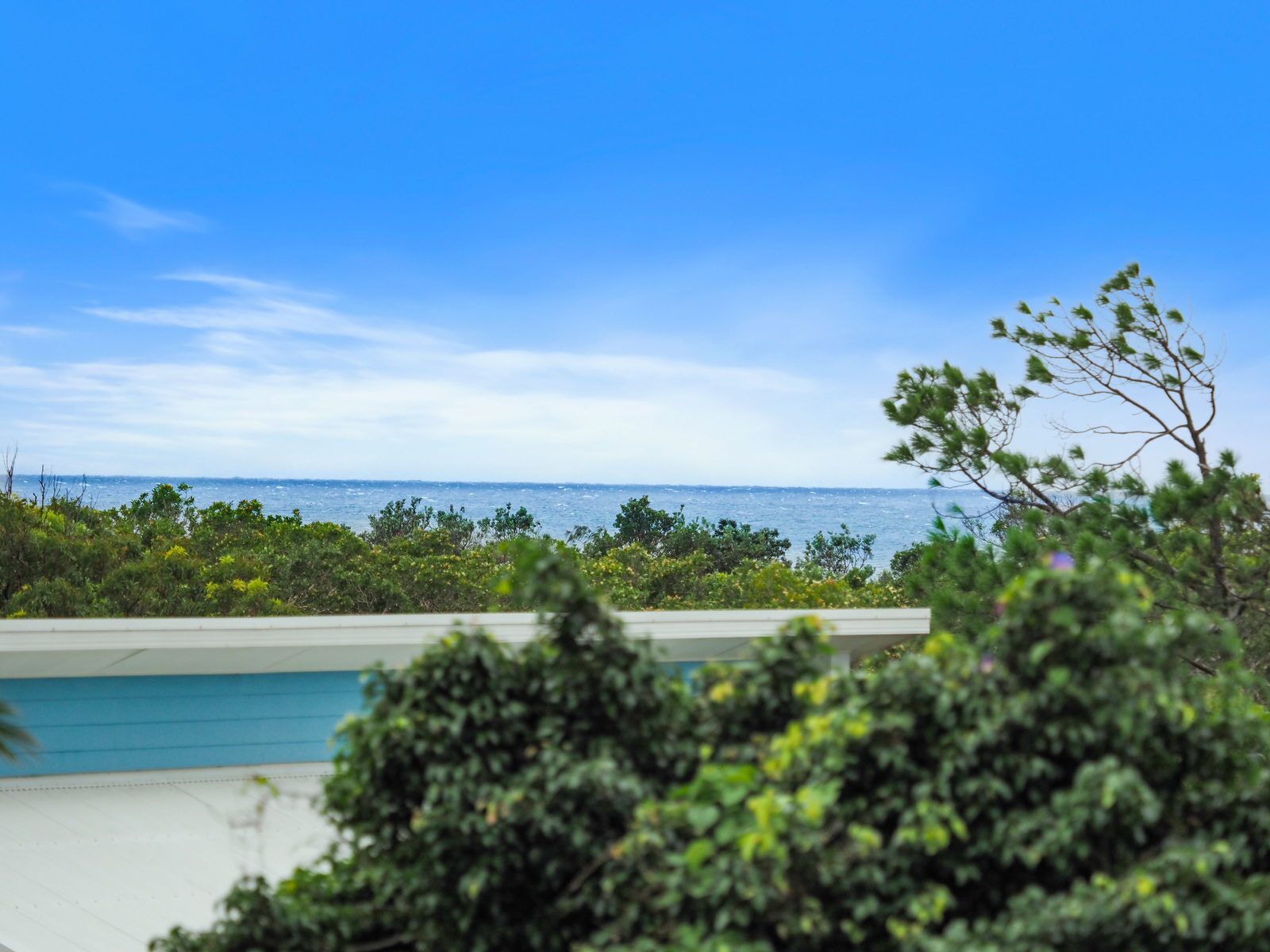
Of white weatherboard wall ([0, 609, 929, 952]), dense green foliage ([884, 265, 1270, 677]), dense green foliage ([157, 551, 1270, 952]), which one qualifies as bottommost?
white weatherboard wall ([0, 609, 929, 952])

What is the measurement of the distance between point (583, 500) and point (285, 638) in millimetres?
47106

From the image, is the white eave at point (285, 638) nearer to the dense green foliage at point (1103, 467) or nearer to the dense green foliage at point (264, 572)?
the dense green foliage at point (1103, 467)

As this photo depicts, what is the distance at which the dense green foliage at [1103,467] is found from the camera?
6094 mm

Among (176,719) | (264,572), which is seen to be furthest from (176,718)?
(264,572)

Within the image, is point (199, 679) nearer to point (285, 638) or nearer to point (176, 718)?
point (176, 718)

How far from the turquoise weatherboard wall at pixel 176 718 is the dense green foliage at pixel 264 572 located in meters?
3.47

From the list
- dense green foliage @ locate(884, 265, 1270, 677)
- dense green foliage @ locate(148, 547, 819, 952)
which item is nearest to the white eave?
dense green foliage @ locate(884, 265, 1270, 677)

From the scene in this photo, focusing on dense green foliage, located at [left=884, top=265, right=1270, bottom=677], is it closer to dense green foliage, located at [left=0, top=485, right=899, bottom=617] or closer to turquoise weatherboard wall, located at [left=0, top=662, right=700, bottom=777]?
dense green foliage, located at [left=0, top=485, right=899, bottom=617]

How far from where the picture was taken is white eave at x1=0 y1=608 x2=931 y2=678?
14.5 feet

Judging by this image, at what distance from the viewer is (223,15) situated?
66.3 feet

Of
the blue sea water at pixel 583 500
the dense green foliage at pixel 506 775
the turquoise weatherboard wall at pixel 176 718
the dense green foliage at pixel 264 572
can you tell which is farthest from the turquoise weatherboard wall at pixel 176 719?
the blue sea water at pixel 583 500

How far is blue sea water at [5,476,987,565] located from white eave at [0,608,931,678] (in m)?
26.4

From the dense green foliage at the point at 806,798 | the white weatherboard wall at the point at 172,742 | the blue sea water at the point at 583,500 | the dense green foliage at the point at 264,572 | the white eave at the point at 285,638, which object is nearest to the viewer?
the dense green foliage at the point at 806,798

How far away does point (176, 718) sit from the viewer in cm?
489
